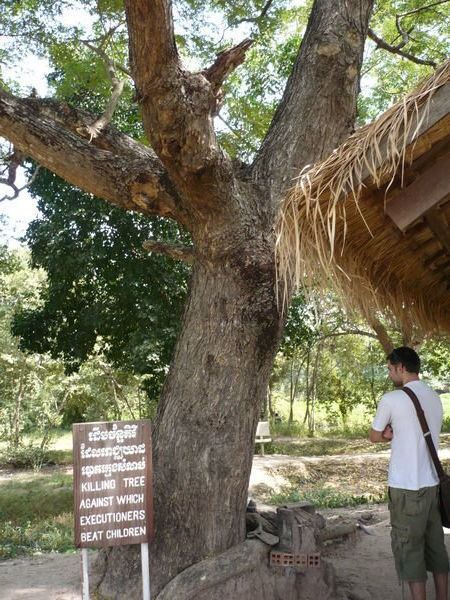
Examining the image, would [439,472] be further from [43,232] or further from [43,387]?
[43,387]

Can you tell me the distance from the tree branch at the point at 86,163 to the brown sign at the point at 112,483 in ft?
5.64

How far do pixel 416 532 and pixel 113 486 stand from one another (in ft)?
6.02

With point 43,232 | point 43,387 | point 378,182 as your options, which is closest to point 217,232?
point 378,182

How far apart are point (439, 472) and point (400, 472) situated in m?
0.24

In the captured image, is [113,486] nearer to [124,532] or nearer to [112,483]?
[112,483]

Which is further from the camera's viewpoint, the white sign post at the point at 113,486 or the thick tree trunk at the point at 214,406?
the thick tree trunk at the point at 214,406

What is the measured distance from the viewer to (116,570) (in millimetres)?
4078

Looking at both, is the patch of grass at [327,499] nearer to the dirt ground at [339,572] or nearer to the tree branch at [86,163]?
the dirt ground at [339,572]

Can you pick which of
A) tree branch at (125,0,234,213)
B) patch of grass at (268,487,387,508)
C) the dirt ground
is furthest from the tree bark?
patch of grass at (268,487,387,508)

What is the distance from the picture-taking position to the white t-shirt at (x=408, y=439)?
3.69m

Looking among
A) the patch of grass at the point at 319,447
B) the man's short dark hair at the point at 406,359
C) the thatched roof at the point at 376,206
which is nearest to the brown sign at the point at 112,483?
the thatched roof at the point at 376,206

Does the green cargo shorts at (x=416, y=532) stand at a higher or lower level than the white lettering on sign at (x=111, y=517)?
lower

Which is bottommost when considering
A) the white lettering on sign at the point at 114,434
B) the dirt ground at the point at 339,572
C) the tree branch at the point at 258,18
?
the dirt ground at the point at 339,572

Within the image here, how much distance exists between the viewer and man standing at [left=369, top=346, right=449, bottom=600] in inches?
145
